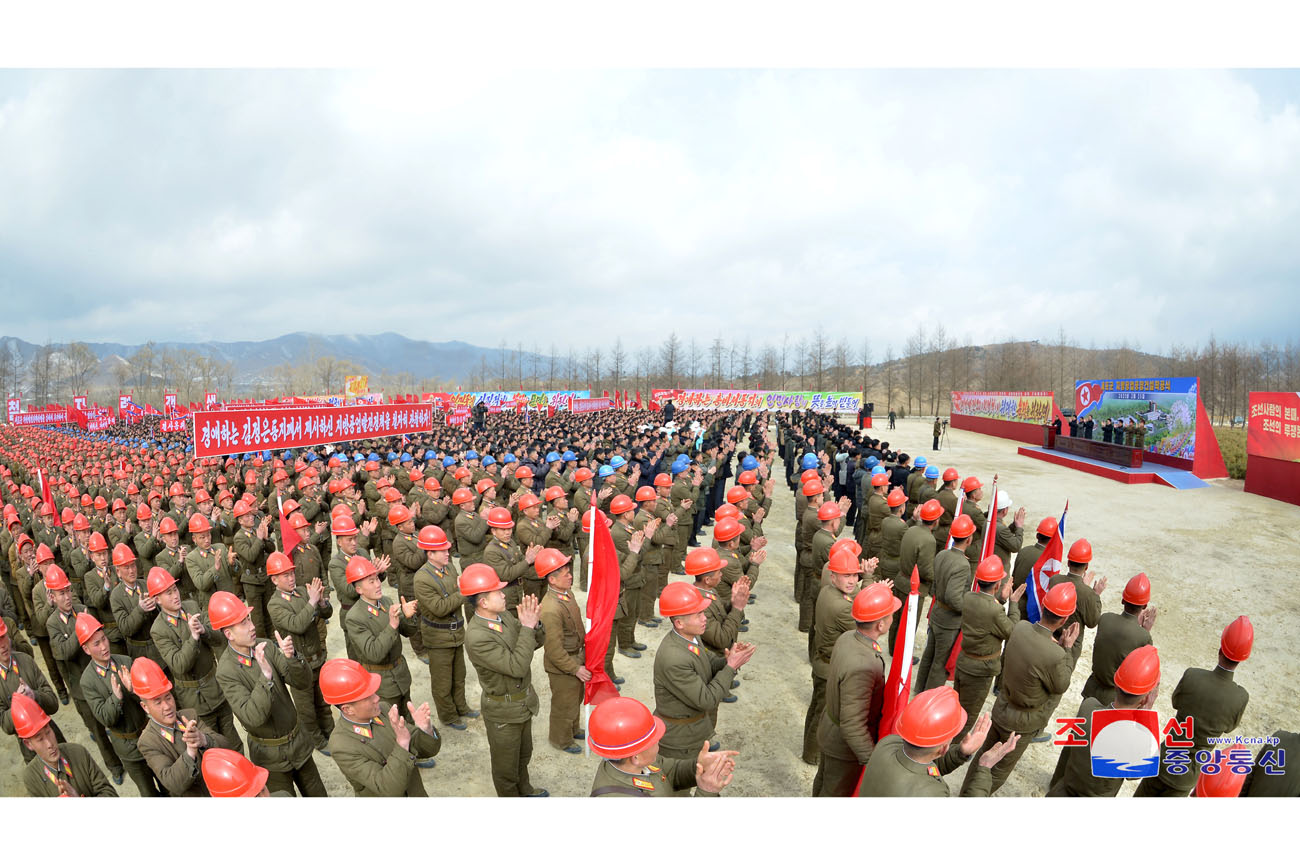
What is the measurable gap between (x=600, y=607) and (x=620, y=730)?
2306mm

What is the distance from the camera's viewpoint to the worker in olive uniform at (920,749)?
2.66 meters

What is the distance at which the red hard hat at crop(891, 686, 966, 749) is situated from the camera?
2645 mm

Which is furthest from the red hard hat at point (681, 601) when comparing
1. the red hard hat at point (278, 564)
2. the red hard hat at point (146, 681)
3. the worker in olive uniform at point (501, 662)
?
the red hard hat at point (278, 564)

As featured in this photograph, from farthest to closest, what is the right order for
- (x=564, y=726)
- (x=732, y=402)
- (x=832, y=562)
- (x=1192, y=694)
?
(x=732, y=402) → (x=564, y=726) → (x=832, y=562) → (x=1192, y=694)

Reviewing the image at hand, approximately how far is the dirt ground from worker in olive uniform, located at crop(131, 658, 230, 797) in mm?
1663

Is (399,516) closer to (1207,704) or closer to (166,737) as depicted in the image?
(166,737)

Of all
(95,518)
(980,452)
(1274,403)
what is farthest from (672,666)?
(980,452)

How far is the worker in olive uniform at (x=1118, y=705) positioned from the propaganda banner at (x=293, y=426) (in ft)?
40.9

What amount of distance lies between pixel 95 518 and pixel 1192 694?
518 inches

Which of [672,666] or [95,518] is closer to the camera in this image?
[672,666]

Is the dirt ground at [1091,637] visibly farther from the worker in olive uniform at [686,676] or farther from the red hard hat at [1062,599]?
the red hard hat at [1062,599]

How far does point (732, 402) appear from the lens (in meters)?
47.8

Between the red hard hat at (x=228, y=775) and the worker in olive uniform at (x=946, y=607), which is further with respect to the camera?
the worker in olive uniform at (x=946, y=607)

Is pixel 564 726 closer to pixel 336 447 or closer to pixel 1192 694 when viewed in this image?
pixel 1192 694
